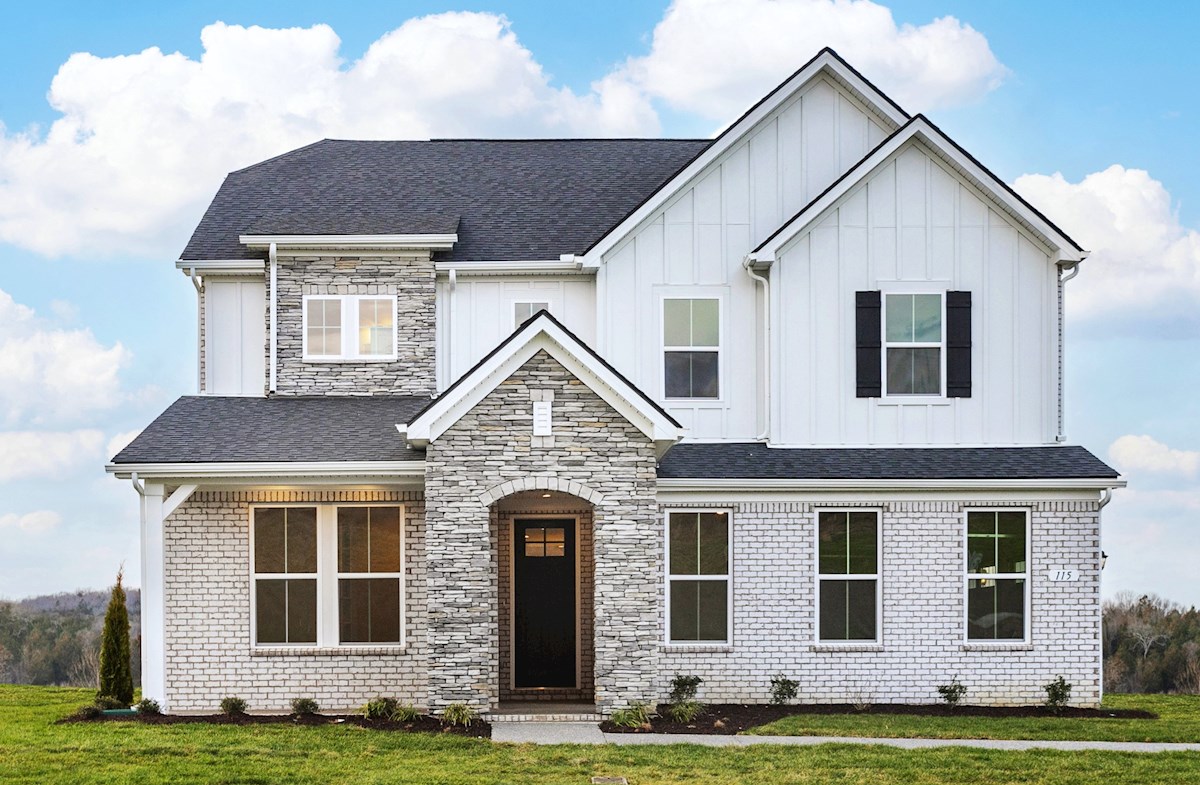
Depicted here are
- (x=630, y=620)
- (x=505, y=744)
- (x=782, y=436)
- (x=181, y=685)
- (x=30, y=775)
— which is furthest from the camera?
(x=782, y=436)

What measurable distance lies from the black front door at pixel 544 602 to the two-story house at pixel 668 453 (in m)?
0.05

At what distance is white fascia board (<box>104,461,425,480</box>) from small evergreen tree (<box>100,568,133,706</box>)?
2.76 metres

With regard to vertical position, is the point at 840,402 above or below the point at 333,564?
above

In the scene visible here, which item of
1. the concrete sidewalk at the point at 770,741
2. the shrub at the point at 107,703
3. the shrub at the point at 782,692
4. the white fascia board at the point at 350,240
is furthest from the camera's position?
the white fascia board at the point at 350,240

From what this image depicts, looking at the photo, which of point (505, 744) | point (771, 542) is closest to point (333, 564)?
point (505, 744)

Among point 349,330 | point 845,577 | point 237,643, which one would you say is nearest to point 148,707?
point 237,643

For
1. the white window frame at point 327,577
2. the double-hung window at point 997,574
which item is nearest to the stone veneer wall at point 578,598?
the white window frame at point 327,577

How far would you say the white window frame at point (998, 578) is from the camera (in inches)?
699

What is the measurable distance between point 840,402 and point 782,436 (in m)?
0.97

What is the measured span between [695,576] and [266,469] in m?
5.98

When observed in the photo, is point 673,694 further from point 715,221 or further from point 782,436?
point 715,221

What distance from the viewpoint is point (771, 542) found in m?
17.7

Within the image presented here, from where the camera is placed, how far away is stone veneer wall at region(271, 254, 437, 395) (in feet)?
63.2

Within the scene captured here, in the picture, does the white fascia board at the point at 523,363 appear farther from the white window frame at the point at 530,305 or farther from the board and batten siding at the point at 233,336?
the board and batten siding at the point at 233,336
